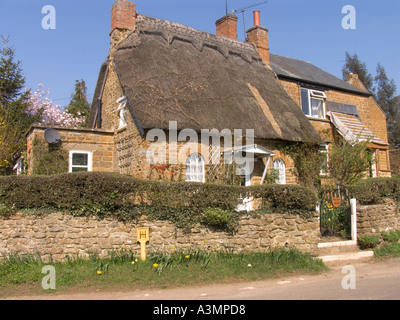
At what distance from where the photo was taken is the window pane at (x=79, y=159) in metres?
14.0

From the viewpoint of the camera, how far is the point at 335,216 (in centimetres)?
1128

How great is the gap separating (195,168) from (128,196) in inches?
195

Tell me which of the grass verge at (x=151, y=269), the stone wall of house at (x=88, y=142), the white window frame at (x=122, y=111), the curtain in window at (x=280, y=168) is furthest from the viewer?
the curtain in window at (x=280, y=168)

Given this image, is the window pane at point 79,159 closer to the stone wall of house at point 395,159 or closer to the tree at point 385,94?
the stone wall of house at point 395,159

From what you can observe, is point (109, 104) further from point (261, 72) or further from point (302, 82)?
point (302, 82)

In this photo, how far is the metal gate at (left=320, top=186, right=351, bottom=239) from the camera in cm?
1116

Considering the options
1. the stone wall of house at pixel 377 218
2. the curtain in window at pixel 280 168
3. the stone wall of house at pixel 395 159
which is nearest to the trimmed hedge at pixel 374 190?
the stone wall of house at pixel 377 218

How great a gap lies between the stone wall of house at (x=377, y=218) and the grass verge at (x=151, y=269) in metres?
2.74

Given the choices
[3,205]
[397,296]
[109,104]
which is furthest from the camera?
[109,104]

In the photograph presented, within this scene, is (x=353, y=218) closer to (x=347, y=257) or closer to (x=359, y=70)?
(x=347, y=257)

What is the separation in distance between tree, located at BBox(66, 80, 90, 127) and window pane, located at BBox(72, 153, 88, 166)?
1704cm

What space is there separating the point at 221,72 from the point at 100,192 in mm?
9366
